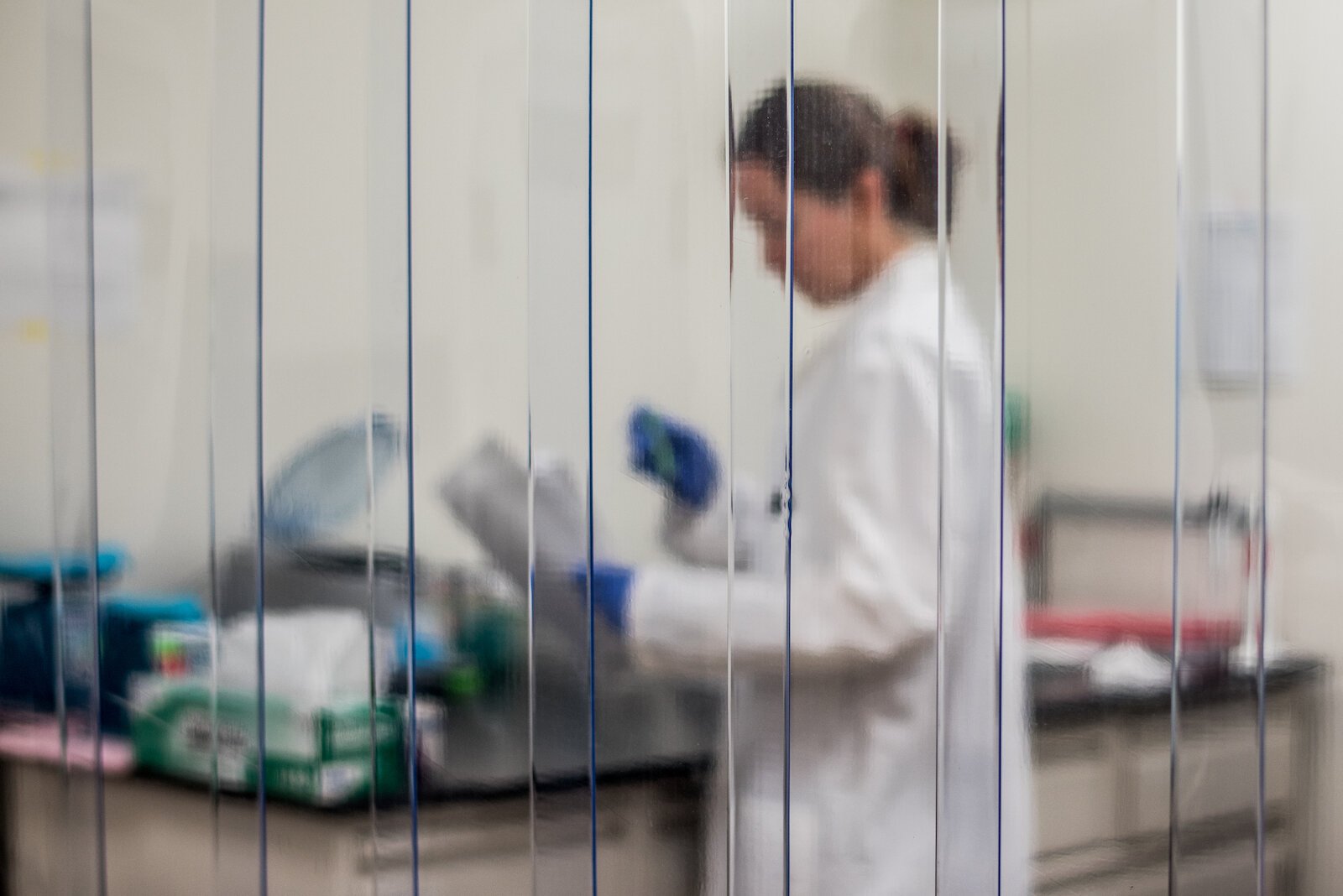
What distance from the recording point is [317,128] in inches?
34.8

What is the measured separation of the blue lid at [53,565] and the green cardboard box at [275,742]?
10 cm

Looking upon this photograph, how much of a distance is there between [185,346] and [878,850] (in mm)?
632

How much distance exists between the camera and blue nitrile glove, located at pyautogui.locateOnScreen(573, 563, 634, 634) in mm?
812

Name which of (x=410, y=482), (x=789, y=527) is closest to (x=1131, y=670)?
(x=789, y=527)

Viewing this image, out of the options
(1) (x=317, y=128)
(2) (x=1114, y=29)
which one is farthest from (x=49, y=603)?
(2) (x=1114, y=29)

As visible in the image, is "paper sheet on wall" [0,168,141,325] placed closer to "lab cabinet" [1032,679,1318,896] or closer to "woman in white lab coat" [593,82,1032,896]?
"woman in white lab coat" [593,82,1032,896]

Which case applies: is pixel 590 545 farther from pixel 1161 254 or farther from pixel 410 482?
pixel 1161 254

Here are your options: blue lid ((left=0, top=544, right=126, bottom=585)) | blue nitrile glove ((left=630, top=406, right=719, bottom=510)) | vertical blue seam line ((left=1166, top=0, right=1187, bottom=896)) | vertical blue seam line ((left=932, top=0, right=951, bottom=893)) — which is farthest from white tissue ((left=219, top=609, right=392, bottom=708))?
vertical blue seam line ((left=1166, top=0, right=1187, bottom=896))

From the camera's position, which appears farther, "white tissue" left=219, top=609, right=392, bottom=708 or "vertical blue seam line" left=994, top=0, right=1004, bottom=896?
"white tissue" left=219, top=609, right=392, bottom=708

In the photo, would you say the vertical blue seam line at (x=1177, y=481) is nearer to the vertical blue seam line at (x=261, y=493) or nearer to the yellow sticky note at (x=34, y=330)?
the vertical blue seam line at (x=261, y=493)

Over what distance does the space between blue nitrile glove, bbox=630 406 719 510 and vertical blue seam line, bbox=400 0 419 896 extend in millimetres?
165

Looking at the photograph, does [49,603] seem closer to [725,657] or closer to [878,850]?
[725,657]

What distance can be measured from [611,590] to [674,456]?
0.32 feet

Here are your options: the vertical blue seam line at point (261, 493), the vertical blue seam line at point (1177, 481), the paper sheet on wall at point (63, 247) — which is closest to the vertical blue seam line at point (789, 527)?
the vertical blue seam line at point (1177, 481)
